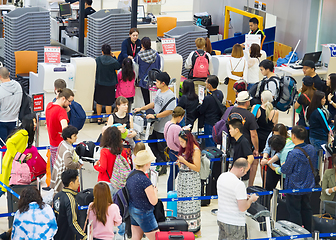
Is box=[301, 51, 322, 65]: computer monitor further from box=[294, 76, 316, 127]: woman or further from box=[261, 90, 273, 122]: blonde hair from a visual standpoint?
box=[261, 90, 273, 122]: blonde hair

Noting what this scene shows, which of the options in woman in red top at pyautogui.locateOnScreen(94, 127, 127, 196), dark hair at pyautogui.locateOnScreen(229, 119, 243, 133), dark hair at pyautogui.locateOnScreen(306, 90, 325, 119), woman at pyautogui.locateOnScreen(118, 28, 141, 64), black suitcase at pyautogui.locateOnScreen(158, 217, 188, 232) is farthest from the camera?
woman at pyautogui.locateOnScreen(118, 28, 141, 64)

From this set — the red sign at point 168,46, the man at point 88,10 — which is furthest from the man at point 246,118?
the man at point 88,10

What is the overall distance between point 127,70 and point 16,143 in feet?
12.0

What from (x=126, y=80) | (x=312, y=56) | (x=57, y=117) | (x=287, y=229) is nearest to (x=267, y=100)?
(x=287, y=229)

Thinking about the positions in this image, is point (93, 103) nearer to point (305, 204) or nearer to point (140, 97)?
point (140, 97)

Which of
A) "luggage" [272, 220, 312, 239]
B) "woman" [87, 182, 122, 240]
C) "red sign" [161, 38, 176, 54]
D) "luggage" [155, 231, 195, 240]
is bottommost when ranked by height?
"luggage" [272, 220, 312, 239]

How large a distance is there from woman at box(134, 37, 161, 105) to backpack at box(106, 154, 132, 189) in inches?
152

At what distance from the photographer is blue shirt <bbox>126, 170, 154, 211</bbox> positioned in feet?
16.5

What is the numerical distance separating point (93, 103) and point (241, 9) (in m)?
6.34

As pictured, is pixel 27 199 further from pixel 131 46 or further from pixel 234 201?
pixel 131 46

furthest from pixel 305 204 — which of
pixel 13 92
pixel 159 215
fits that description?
pixel 13 92

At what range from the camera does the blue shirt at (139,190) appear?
504 cm

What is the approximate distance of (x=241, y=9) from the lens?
15.0 meters

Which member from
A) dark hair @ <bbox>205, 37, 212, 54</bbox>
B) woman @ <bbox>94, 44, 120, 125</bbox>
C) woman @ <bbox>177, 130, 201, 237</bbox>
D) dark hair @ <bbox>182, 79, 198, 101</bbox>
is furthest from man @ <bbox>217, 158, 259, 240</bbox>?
dark hair @ <bbox>205, 37, 212, 54</bbox>
